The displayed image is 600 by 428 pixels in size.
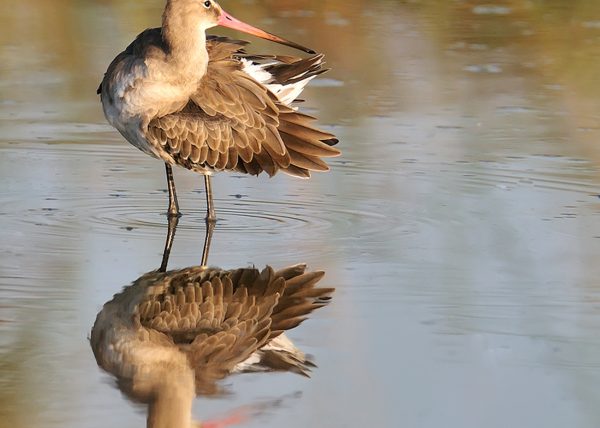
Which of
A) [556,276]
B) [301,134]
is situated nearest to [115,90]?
[301,134]

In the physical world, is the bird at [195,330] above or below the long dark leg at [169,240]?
above

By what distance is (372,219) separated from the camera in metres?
8.14

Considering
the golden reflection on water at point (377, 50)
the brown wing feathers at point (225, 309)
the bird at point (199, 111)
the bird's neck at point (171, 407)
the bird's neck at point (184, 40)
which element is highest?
the bird's neck at point (184, 40)

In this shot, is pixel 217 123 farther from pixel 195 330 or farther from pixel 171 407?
pixel 171 407

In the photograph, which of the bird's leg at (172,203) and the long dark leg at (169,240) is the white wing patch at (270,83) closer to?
the bird's leg at (172,203)

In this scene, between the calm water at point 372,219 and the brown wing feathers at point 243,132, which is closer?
the calm water at point 372,219

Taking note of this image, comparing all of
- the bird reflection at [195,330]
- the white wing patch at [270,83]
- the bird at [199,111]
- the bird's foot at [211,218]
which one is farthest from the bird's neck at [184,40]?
the bird reflection at [195,330]

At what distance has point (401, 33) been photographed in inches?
523

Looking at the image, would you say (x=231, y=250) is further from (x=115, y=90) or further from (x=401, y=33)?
(x=401, y=33)

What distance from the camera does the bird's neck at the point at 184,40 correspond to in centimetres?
823

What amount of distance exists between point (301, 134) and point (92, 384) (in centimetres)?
Result: 323

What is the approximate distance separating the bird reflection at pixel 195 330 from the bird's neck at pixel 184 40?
52.4 inches

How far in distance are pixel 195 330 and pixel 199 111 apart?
2.41 metres

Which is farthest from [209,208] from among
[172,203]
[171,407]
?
[171,407]
